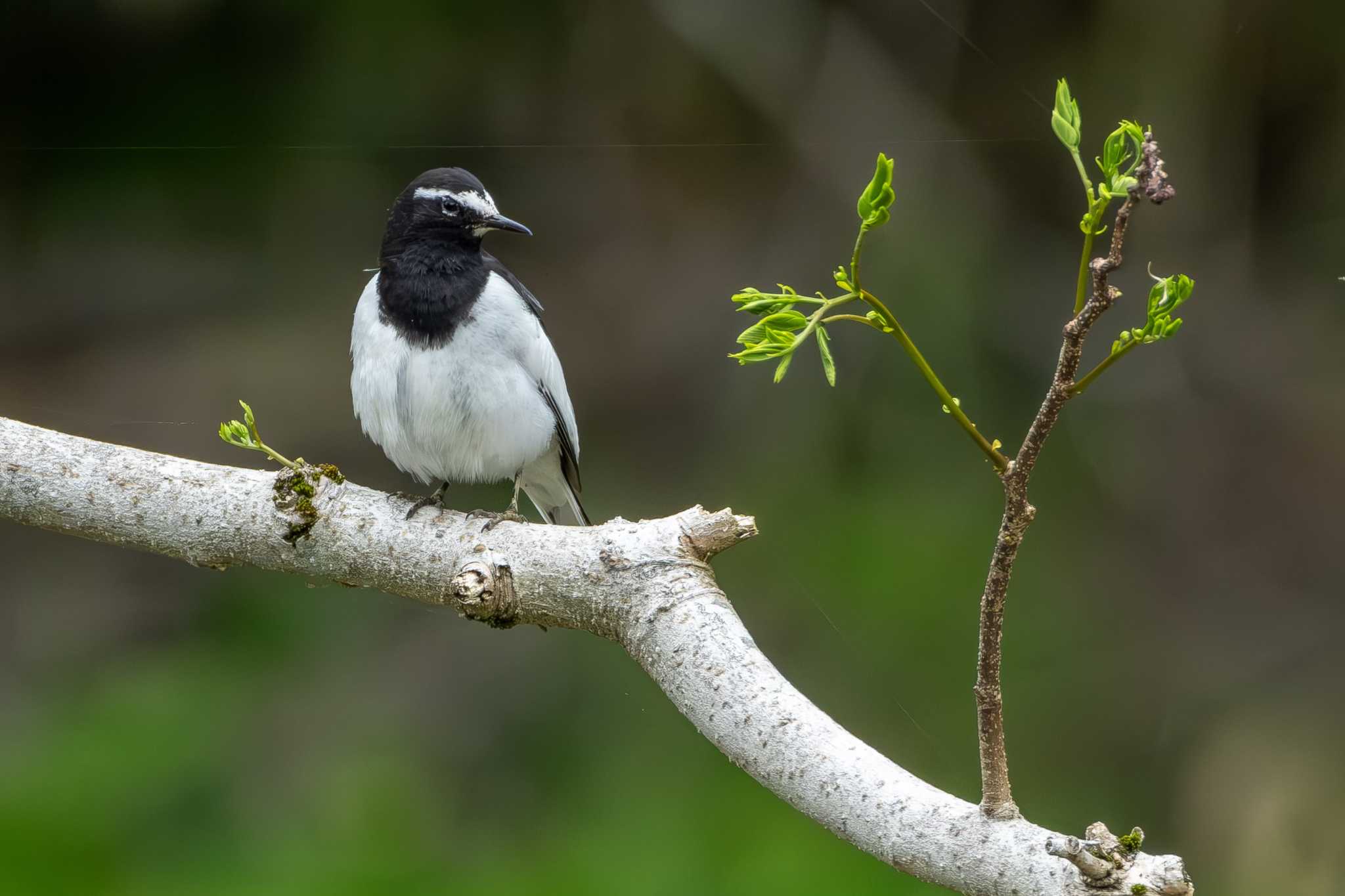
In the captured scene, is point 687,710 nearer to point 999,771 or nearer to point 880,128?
point 999,771

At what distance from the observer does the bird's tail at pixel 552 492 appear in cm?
313

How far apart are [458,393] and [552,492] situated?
59cm

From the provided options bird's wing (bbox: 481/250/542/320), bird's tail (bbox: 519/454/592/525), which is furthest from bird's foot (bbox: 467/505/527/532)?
bird's wing (bbox: 481/250/542/320)

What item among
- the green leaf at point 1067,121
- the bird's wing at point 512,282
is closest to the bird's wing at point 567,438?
the bird's wing at point 512,282

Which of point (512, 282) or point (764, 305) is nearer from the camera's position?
point (764, 305)

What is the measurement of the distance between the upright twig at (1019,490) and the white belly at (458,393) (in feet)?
5.07

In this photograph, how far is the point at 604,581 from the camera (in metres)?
2.06

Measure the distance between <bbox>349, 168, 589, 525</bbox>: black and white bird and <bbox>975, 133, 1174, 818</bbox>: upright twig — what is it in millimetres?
1413

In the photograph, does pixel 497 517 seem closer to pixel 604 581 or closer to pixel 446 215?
pixel 604 581

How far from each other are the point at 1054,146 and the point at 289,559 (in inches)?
144

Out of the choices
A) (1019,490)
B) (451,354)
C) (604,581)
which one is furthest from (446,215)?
(1019,490)

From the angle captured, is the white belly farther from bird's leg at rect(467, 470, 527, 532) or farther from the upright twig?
the upright twig

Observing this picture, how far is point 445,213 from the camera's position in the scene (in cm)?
290

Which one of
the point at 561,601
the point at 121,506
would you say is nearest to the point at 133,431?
the point at 121,506
